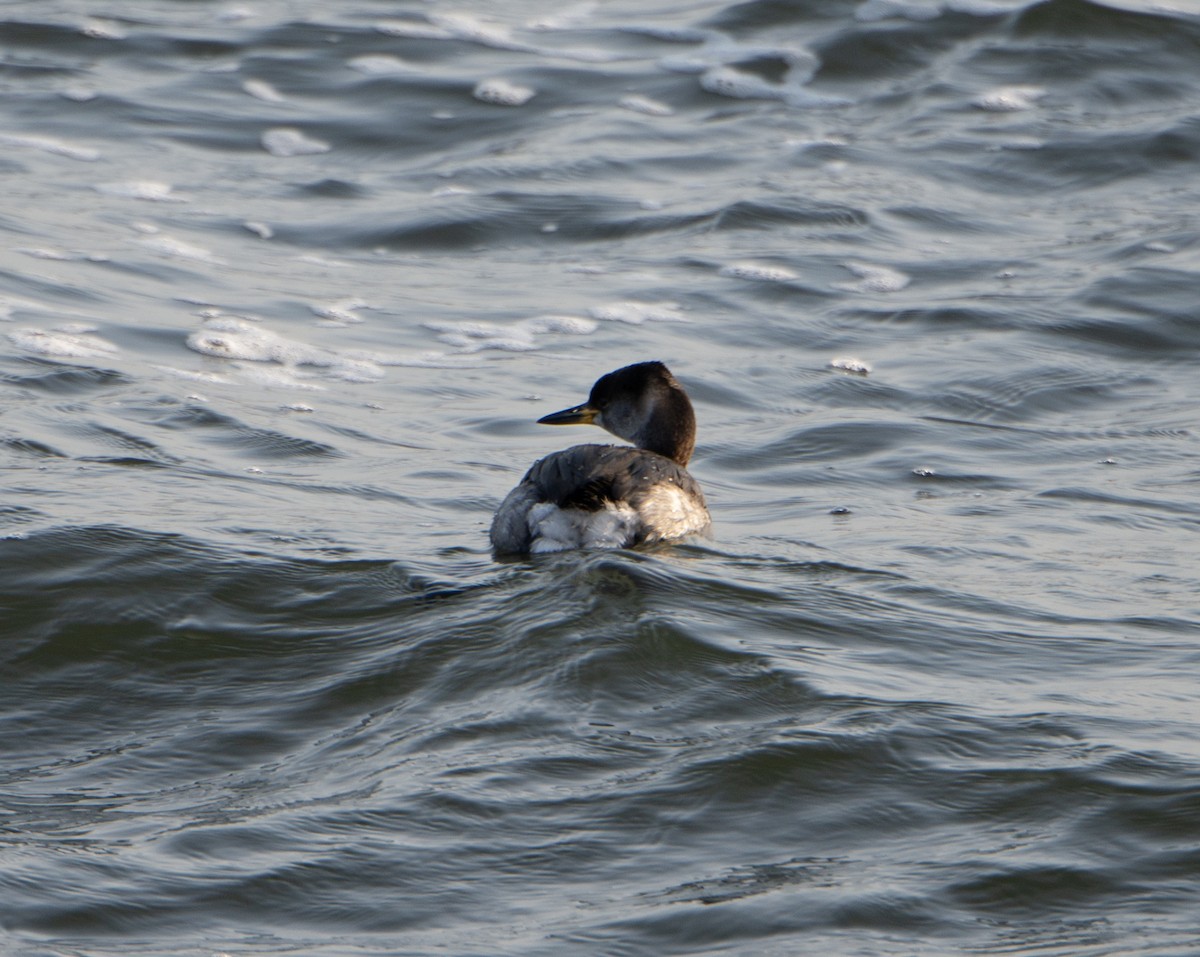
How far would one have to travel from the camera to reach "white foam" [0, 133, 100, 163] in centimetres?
1180

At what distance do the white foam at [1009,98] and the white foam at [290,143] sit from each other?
4.66 meters

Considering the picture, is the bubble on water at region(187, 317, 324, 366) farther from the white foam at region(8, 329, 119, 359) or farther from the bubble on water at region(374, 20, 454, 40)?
the bubble on water at region(374, 20, 454, 40)

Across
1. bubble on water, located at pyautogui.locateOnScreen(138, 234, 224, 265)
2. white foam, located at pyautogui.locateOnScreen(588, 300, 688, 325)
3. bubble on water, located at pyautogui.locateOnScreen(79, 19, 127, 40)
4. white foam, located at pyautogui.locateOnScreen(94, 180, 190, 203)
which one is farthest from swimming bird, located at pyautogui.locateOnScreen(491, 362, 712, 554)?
bubble on water, located at pyautogui.locateOnScreen(79, 19, 127, 40)

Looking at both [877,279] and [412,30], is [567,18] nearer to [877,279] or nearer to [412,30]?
[412,30]

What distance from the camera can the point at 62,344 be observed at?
8492 mm

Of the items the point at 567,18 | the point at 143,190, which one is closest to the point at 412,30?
the point at 567,18

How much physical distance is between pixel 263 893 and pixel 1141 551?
3.78 metres

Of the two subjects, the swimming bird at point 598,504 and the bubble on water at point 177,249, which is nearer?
the swimming bird at point 598,504

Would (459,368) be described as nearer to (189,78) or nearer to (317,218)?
(317,218)

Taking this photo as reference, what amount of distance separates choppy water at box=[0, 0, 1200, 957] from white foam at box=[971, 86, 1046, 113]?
1.6 inches

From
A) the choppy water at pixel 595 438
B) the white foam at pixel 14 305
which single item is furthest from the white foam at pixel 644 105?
the white foam at pixel 14 305

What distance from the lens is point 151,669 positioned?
17.1 ft

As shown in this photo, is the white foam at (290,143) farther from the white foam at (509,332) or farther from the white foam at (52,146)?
the white foam at (509,332)

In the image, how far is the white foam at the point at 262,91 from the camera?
523 inches
